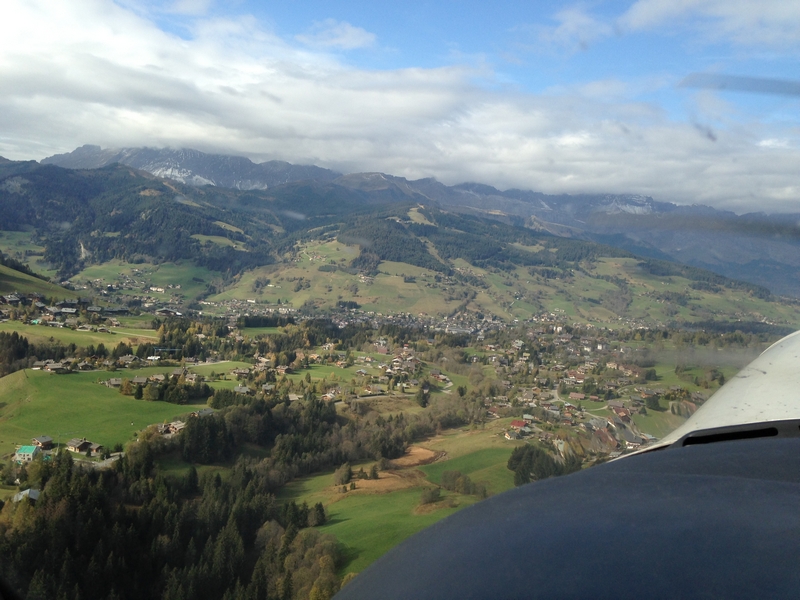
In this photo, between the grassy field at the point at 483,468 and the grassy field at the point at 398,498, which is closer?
the grassy field at the point at 398,498

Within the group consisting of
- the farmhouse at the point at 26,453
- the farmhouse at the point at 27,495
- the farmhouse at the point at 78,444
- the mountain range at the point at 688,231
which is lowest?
the farmhouse at the point at 78,444

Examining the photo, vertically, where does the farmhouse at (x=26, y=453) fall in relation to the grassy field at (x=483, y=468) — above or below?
above

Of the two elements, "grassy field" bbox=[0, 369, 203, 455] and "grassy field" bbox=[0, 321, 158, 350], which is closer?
"grassy field" bbox=[0, 369, 203, 455]

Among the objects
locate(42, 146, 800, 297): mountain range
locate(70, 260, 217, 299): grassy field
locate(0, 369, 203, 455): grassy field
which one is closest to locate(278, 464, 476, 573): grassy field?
locate(0, 369, 203, 455): grassy field

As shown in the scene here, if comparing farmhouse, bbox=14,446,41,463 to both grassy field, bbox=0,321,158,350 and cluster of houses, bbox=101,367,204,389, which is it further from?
grassy field, bbox=0,321,158,350

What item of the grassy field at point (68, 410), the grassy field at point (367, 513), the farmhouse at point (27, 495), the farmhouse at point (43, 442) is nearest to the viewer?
the grassy field at point (367, 513)

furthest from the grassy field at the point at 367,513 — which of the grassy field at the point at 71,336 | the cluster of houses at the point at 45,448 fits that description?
the grassy field at the point at 71,336

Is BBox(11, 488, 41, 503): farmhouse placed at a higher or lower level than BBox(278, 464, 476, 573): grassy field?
higher

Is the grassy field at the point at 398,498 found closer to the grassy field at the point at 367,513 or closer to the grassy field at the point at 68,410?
the grassy field at the point at 367,513

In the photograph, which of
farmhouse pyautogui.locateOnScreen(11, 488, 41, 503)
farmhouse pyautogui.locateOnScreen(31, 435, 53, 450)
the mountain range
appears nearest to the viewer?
farmhouse pyautogui.locateOnScreen(11, 488, 41, 503)
